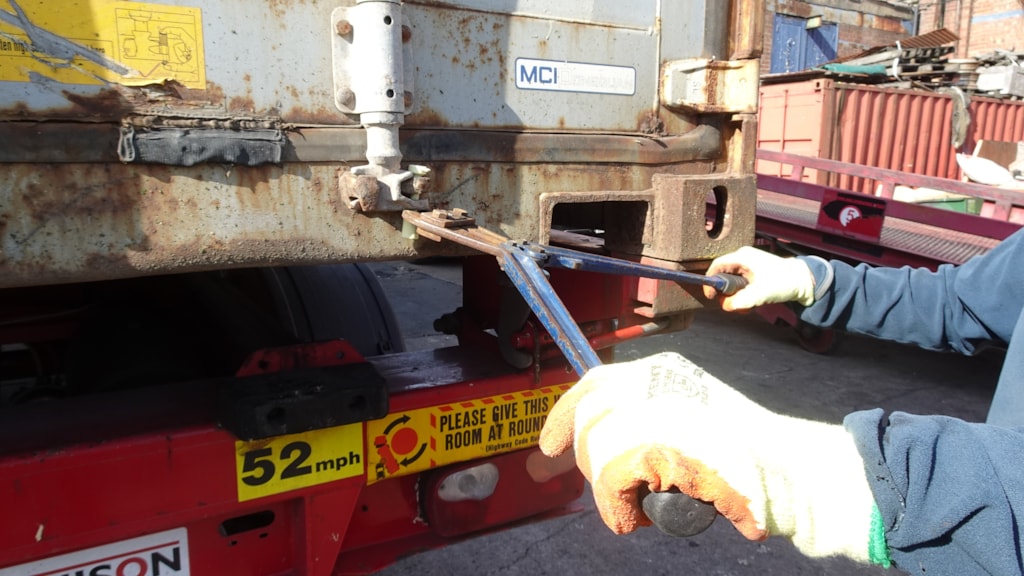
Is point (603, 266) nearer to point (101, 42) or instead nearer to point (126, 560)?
point (101, 42)

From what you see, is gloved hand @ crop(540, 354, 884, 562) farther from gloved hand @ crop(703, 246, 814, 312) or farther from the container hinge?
gloved hand @ crop(703, 246, 814, 312)

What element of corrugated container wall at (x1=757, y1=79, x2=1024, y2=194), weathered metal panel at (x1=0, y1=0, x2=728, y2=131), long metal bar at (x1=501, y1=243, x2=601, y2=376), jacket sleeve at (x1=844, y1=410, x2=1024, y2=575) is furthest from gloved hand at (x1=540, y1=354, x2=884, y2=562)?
corrugated container wall at (x1=757, y1=79, x2=1024, y2=194)

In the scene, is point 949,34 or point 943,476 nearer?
point 943,476

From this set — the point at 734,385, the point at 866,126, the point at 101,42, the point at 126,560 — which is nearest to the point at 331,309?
the point at 126,560

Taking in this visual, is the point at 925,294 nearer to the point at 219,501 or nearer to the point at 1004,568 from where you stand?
the point at 1004,568

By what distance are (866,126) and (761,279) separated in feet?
25.3

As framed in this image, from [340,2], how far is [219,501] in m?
1.10

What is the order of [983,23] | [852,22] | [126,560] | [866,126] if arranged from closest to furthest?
[126,560] < [866,126] < [983,23] < [852,22]

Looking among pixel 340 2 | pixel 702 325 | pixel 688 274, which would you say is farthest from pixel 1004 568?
pixel 702 325

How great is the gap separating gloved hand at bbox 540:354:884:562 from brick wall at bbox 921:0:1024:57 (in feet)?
62.1

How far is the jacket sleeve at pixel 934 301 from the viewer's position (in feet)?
6.08

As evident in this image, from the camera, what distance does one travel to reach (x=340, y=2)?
150 cm

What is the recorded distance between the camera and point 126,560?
156 cm

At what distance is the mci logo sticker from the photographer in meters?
1.72
